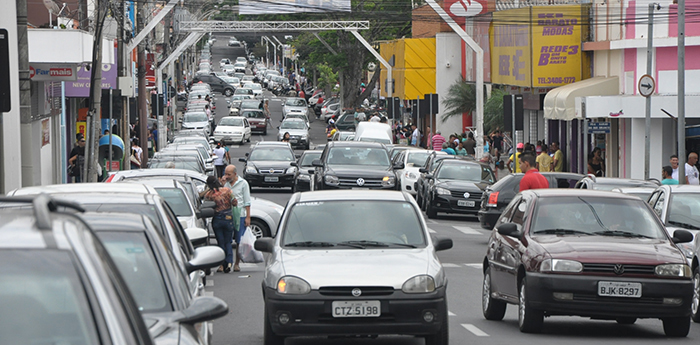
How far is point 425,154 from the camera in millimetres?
33812

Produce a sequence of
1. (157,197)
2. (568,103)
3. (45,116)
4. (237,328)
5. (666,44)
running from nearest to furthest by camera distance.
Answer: (157,197), (237,328), (45,116), (666,44), (568,103)

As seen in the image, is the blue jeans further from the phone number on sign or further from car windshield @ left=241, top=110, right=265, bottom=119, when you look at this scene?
car windshield @ left=241, top=110, right=265, bottom=119

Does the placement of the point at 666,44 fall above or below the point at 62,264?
above

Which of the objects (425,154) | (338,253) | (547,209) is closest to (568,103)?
(425,154)

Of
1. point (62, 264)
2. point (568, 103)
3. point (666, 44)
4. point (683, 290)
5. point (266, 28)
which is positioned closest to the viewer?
point (62, 264)

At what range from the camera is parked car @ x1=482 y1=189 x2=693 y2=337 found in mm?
10508

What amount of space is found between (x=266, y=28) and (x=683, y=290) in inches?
2170

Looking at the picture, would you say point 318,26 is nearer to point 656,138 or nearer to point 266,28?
point 266,28

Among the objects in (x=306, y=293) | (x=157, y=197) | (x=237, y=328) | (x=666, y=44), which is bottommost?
(x=237, y=328)

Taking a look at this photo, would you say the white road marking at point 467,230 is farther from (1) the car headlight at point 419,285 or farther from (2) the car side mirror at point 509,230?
(1) the car headlight at point 419,285

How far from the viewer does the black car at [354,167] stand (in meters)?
26.2

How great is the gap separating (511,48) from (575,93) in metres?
6.92

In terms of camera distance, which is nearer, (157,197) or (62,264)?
(62,264)

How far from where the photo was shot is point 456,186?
90.3ft
